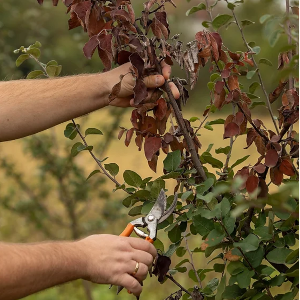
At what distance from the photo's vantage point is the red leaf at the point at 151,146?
5.15 feet

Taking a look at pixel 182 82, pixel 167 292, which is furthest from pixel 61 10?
pixel 182 82

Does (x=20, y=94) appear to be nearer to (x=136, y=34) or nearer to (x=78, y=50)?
(x=136, y=34)

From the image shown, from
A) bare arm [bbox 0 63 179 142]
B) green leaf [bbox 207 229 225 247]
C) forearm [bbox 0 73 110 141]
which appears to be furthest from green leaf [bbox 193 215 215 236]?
forearm [bbox 0 73 110 141]

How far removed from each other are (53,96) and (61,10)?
16.7ft

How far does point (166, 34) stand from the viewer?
1.54 metres

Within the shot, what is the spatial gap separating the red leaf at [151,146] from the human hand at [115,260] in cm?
27

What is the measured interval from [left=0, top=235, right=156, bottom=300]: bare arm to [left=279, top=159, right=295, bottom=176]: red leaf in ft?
1.41

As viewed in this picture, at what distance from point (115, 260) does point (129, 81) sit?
0.59 m

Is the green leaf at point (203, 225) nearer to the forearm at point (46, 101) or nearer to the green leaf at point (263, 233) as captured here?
the green leaf at point (263, 233)

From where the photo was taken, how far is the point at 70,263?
1355 millimetres

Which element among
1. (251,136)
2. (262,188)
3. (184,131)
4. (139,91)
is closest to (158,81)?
(139,91)

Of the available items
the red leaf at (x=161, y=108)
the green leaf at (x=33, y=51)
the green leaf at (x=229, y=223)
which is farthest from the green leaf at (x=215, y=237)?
the green leaf at (x=33, y=51)

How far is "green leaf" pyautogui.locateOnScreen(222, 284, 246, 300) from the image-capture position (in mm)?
1501

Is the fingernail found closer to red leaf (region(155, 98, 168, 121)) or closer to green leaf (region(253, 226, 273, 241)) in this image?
red leaf (region(155, 98, 168, 121))
